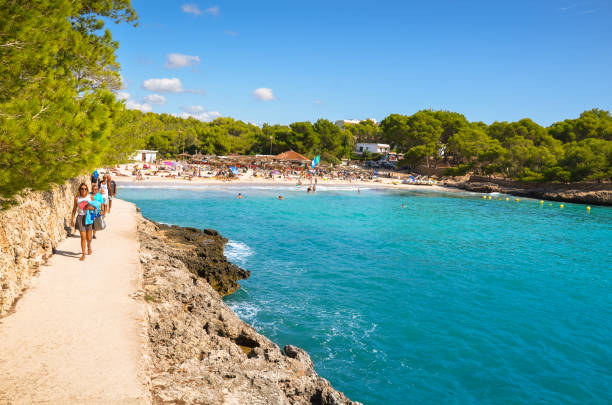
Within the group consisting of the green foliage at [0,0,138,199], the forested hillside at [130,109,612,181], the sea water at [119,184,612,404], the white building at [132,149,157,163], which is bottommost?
the sea water at [119,184,612,404]

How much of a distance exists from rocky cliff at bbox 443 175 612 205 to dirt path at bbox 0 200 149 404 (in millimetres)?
53473

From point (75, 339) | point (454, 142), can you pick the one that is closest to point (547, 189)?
point (454, 142)

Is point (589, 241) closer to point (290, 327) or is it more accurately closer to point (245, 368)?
point (290, 327)

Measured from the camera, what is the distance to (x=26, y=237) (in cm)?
704

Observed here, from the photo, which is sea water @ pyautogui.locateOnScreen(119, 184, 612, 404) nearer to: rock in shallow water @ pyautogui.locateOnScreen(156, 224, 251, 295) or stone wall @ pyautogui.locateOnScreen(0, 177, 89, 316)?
rock in shallow water @ pyautogui.locateOnScreen(156, 224, 251, 295)

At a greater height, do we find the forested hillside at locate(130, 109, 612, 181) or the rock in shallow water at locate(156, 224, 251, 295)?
the forested hillside at locate(130, 109, 612, 181)

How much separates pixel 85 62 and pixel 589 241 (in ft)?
96.2

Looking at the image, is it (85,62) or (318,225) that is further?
(318,225)

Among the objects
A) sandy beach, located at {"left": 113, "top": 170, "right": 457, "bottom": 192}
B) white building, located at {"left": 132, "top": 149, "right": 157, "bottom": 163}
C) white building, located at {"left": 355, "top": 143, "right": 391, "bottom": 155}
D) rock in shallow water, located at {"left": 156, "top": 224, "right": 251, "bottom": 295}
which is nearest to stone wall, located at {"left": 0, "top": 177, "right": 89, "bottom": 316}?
rock in shallow water, located at {"left": 156, "top": 224, "right": 251, "bottom": 295}

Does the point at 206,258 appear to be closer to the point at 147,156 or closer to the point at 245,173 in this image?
the point at 245,173

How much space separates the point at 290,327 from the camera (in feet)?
33.7

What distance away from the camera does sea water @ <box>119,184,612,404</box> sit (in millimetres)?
8500

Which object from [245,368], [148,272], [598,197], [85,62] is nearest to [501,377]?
[245,368]

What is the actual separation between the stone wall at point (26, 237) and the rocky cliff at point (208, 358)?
198cm
